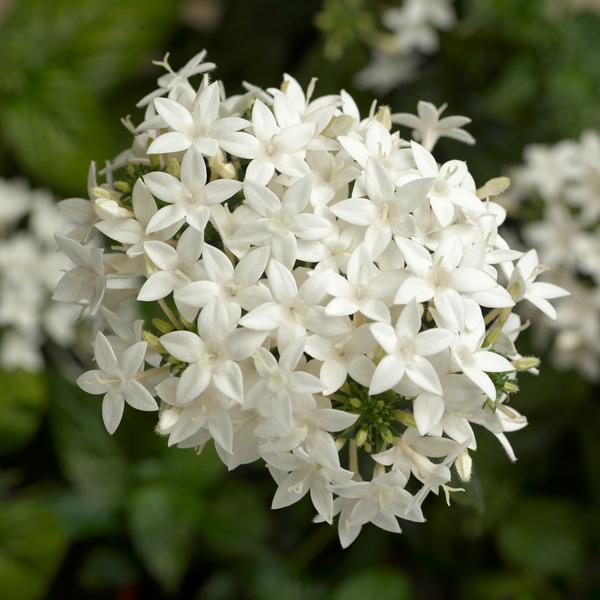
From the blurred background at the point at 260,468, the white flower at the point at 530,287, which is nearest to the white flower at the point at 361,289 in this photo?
the white flower at the point at 530,287

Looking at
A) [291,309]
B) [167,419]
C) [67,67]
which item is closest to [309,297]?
[291,309]

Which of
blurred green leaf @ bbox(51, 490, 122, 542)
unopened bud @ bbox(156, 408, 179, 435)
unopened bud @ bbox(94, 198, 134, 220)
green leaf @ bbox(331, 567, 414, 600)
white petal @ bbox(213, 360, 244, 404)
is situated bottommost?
blurred green leaf @ bbox(51, 490, 122, 542)

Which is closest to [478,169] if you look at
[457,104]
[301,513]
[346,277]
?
[457,104]

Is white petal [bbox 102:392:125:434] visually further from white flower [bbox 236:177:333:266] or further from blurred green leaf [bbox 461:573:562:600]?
blurred green leaf [bbox 461:573:562:600]

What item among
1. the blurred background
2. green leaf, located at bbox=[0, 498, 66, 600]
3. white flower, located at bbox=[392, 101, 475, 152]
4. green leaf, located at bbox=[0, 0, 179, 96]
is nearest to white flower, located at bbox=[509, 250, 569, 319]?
white flower, located at bbox=[392, 101, 475, 152]

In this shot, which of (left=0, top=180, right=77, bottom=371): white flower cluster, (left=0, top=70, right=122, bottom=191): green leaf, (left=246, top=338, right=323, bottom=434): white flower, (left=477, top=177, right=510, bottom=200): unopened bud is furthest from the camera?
(left=0, top=70, right=122, bottom=191): green leaf

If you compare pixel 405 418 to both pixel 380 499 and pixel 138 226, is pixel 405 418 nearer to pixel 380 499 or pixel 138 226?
pixel 380 499

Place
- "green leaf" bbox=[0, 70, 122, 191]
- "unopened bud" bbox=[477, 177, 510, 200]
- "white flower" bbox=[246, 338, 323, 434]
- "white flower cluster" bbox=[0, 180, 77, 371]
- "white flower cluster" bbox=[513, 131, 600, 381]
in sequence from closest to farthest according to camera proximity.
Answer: "white flower" bbox=[246, 338, 323, 434] < "unopened bud" bbox=[477, 177, 510, 200] < "white flower cluster" bbox=[513, 131, 600, 381] < "white flower cluster" bbox=[0, 180, 77, 371] < "green leaf" bbox=[0, 70, 122, 191]
